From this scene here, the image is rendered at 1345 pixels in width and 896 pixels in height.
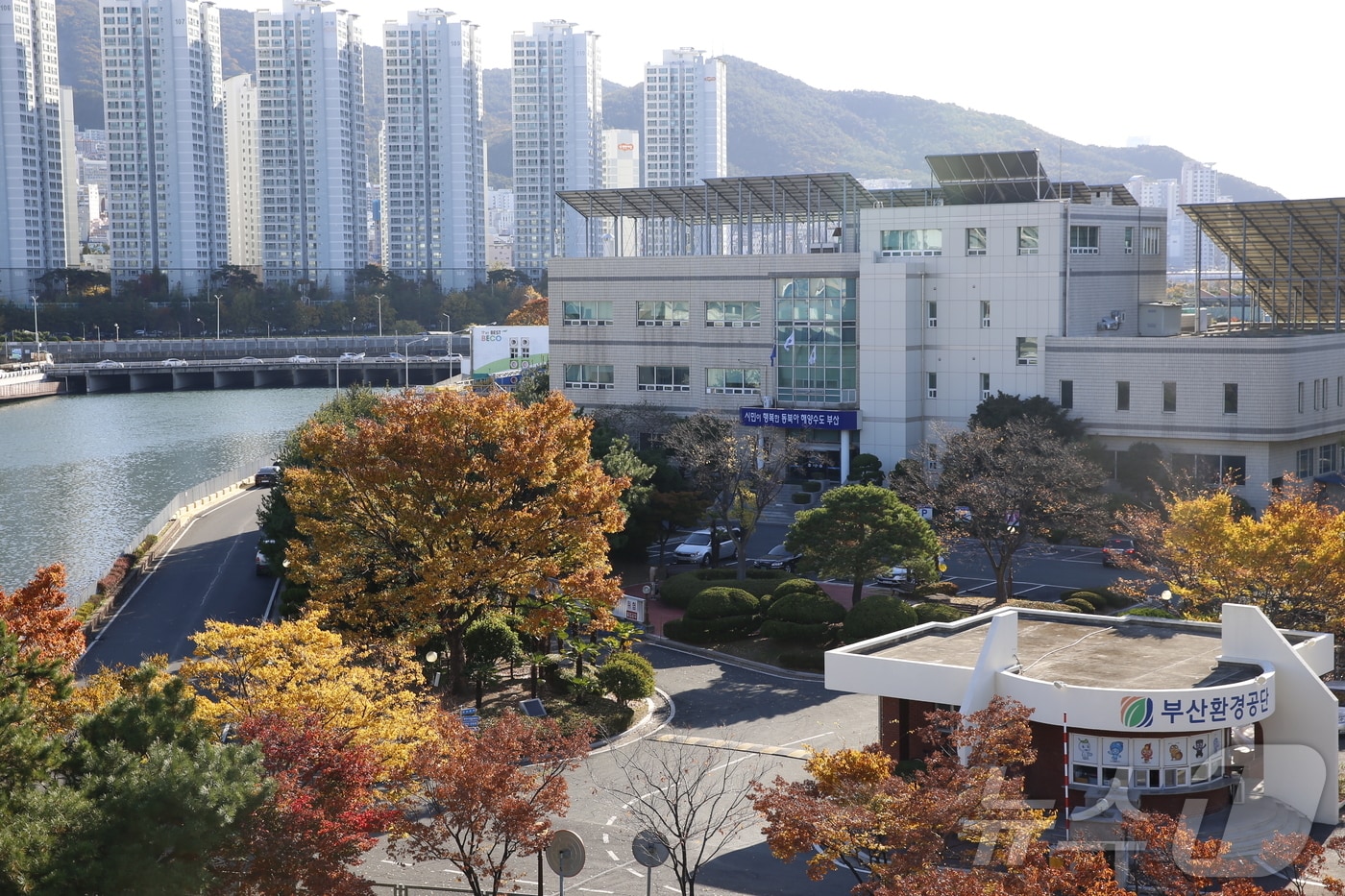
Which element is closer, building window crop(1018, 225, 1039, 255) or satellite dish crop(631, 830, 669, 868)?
satellite dish crop(631, 830, 669, 868)

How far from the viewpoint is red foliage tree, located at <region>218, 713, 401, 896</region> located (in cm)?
1600

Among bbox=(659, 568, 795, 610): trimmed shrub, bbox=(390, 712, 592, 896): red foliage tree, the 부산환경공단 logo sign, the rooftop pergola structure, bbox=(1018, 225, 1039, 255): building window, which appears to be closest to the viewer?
bbox=(390, 712, 592, 896): red foliage tree

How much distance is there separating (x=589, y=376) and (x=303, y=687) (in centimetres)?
4266

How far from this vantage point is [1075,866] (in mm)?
15734

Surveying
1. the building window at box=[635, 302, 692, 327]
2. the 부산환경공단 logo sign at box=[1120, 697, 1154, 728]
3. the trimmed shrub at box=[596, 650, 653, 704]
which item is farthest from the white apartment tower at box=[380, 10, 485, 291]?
the 부산환경공단 logo sign at box=[1120, 697, 1154, 728]

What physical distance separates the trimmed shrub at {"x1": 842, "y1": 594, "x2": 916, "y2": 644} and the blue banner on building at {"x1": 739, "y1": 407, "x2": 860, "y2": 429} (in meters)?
22.1

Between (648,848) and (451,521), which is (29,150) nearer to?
(451,521)

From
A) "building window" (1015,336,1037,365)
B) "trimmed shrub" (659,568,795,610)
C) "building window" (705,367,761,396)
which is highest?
"building window" (1015,336,1037,365)

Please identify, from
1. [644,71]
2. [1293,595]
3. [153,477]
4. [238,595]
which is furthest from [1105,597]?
[644,71]

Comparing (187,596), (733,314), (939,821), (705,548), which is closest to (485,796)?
(939,821)

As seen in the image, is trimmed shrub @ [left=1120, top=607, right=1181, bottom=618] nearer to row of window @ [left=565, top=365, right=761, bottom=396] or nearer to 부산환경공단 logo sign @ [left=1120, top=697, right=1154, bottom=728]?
부산환경공단 logo sign @ [left=1120, top=697, right=1154, bottom=728]

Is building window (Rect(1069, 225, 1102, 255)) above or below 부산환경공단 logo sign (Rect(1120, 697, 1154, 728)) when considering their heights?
above

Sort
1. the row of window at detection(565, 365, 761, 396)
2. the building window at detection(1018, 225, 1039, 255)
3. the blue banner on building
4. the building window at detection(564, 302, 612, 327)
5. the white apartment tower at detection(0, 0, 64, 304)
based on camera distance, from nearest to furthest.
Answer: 1. the building window at detection(1018, 225, 1039, 255)
2. the blue banner on building
3. the row of window at detection(565, 365, 761, 396)
4. the building window at detection(564, 302, 612, 327)
5. the white apartment tower at detection(0, 0, 64, 304)

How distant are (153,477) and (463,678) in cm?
5181
